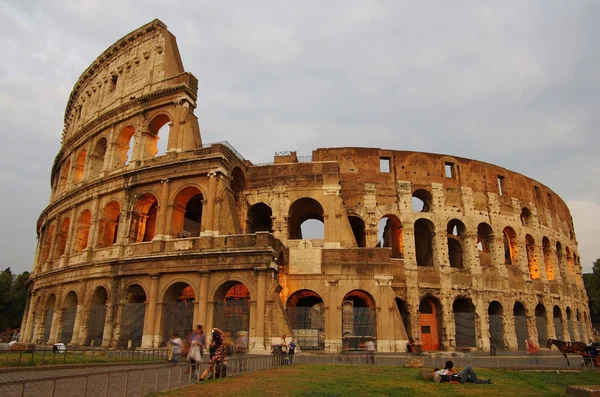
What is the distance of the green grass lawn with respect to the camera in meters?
7.71

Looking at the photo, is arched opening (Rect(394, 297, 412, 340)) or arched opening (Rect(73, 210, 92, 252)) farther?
arched opening (Rect(73, 210, 92, 252))

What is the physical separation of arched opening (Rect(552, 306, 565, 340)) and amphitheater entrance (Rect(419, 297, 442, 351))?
961cm

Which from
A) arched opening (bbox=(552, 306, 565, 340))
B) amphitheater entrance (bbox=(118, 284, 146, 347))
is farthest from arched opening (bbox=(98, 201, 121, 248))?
arched opening (bbox=(552, 306, 565, 340))

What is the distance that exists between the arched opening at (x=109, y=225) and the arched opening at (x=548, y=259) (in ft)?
90.1

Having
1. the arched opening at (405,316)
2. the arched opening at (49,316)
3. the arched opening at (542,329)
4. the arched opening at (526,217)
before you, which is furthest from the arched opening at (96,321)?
the arched opening at (526,217)

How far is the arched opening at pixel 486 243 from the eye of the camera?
85.1ft

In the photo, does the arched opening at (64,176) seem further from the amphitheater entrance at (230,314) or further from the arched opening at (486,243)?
the arched opening at (486,243)

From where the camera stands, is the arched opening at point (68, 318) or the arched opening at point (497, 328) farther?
the arched opening at point (497, 328)

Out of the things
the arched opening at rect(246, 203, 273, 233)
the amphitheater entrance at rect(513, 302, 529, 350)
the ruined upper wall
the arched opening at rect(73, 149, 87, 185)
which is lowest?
the amphitheater entrance at rect(513, 302, 529, 350)

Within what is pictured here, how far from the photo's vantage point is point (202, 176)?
66.3 feet

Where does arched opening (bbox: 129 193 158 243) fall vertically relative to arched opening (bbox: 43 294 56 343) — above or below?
above

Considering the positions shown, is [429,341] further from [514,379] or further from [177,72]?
[177,72]

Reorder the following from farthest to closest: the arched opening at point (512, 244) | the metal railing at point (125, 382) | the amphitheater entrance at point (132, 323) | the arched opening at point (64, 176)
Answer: the arched opening at point (64, 176), the arched opening at point (512, 244), the amphitheater entrance at point (132, 323), the metal railing at point (125, 382)

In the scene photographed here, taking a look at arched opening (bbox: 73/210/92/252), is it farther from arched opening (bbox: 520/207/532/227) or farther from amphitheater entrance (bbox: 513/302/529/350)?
arched opening (bbox: 520/207/532/227)
